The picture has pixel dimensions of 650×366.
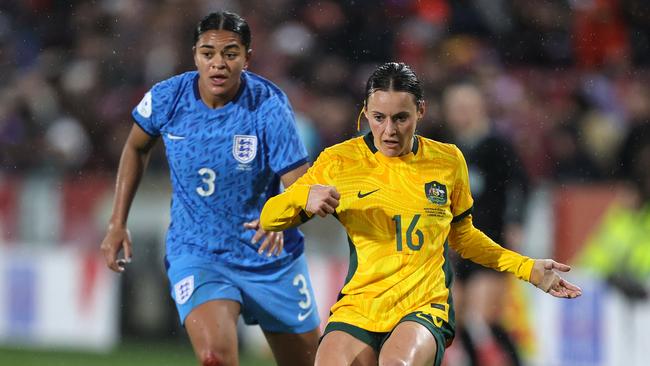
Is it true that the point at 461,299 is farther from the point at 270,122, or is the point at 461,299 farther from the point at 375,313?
the point at 375,313

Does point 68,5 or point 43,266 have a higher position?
point 68,5

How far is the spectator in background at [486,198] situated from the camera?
29.5ft

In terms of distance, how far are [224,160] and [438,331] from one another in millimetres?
1568

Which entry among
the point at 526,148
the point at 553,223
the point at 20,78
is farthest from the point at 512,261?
the point at 20,78

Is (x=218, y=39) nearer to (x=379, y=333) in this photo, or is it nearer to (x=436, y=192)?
(x=436, y=192)

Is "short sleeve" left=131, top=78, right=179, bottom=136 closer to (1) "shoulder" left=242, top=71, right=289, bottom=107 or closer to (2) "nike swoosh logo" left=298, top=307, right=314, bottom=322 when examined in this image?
(1) "shoulder" left=242, top=71, right=289, bottom=107

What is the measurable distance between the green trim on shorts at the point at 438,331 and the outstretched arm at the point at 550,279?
17.0 inches

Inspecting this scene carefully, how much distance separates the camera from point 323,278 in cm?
1141

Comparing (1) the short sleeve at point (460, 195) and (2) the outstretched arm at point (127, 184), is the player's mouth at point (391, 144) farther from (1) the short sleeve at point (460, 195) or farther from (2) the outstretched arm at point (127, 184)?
(2) the outstretched arm at point (127, 184)

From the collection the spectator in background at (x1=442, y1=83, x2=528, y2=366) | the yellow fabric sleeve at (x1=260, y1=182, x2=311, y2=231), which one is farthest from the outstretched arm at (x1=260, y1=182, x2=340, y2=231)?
the spectator in background at (x1=442, y1=83, x2=528, y2=366)

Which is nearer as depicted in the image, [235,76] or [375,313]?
[375,313]

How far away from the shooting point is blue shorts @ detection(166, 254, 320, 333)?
6.33m

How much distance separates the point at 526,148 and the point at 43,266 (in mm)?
4658

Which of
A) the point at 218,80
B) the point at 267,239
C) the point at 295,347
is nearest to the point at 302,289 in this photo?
the point at 295,347
